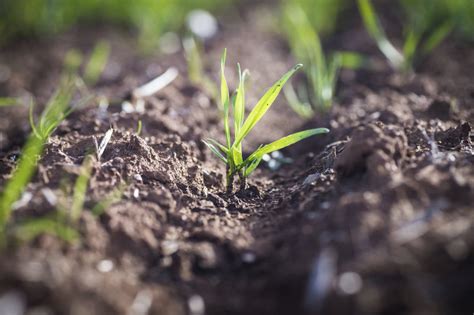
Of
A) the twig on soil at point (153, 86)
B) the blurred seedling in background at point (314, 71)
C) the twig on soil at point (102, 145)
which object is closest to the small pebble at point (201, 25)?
the blurred seedling in background at point (314, 71)

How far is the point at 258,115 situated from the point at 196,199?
1.15 feet

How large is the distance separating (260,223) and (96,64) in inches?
71.2

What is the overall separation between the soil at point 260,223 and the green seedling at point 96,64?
2.08ft

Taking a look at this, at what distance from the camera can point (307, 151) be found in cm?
200

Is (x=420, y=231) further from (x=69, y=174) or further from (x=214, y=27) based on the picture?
(x=214, y=27)

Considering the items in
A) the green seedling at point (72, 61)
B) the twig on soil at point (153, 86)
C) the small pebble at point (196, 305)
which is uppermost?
the twig on soil at point (153, 86)

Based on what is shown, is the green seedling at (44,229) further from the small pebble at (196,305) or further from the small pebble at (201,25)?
the small pebble at (201,25)

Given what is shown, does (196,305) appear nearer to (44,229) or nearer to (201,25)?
(44,229)

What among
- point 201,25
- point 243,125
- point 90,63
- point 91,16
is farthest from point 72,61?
point 243,125

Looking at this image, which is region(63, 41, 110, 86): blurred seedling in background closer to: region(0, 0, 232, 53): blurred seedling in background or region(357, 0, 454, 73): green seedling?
region(0, 0, 232, 53): blurred seedling in background

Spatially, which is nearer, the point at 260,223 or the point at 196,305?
the point at 196,305

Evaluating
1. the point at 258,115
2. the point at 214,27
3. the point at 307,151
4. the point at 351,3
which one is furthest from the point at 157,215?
the point at 351,3

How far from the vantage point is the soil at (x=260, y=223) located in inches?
38.9

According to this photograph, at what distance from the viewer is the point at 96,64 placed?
2.73m
